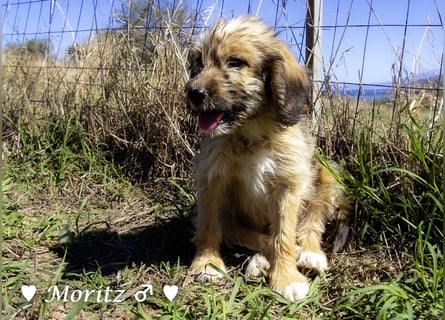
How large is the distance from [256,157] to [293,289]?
0.82 m

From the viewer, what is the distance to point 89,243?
3.50 meters

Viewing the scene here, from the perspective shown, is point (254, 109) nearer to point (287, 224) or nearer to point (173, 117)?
point (287, 224)

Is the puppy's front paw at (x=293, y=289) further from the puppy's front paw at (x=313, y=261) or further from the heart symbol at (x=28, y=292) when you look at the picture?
the heart symbol at (x=28, y=292)

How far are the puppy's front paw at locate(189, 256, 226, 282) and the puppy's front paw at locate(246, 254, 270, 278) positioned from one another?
0.16 meters

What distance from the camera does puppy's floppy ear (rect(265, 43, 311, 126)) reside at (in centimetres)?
295

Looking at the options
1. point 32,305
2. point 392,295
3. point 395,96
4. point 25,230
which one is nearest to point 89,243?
point 25,230

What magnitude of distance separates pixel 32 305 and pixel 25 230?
1161 millimetres

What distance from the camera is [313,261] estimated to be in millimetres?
3146

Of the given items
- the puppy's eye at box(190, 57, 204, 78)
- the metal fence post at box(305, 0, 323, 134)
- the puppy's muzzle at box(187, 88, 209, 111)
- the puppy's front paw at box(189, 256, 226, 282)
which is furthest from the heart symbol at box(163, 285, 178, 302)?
the metal fence post at box(305, 0, 323, 134)

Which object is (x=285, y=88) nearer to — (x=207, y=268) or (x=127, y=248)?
(x=207, y=268)

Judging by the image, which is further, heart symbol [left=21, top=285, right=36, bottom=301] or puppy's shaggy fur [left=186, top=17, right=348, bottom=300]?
puppy's shaggy fur [left=186, top=17, right=348, bottom=300]

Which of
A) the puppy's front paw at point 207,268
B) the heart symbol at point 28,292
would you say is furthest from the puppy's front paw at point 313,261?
the heart symbol at point 28,292

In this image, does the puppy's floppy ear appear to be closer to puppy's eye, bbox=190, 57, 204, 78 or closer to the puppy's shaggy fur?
the puppy's shaggy fur

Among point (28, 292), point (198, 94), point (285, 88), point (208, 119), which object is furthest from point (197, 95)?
point (28, 292)
